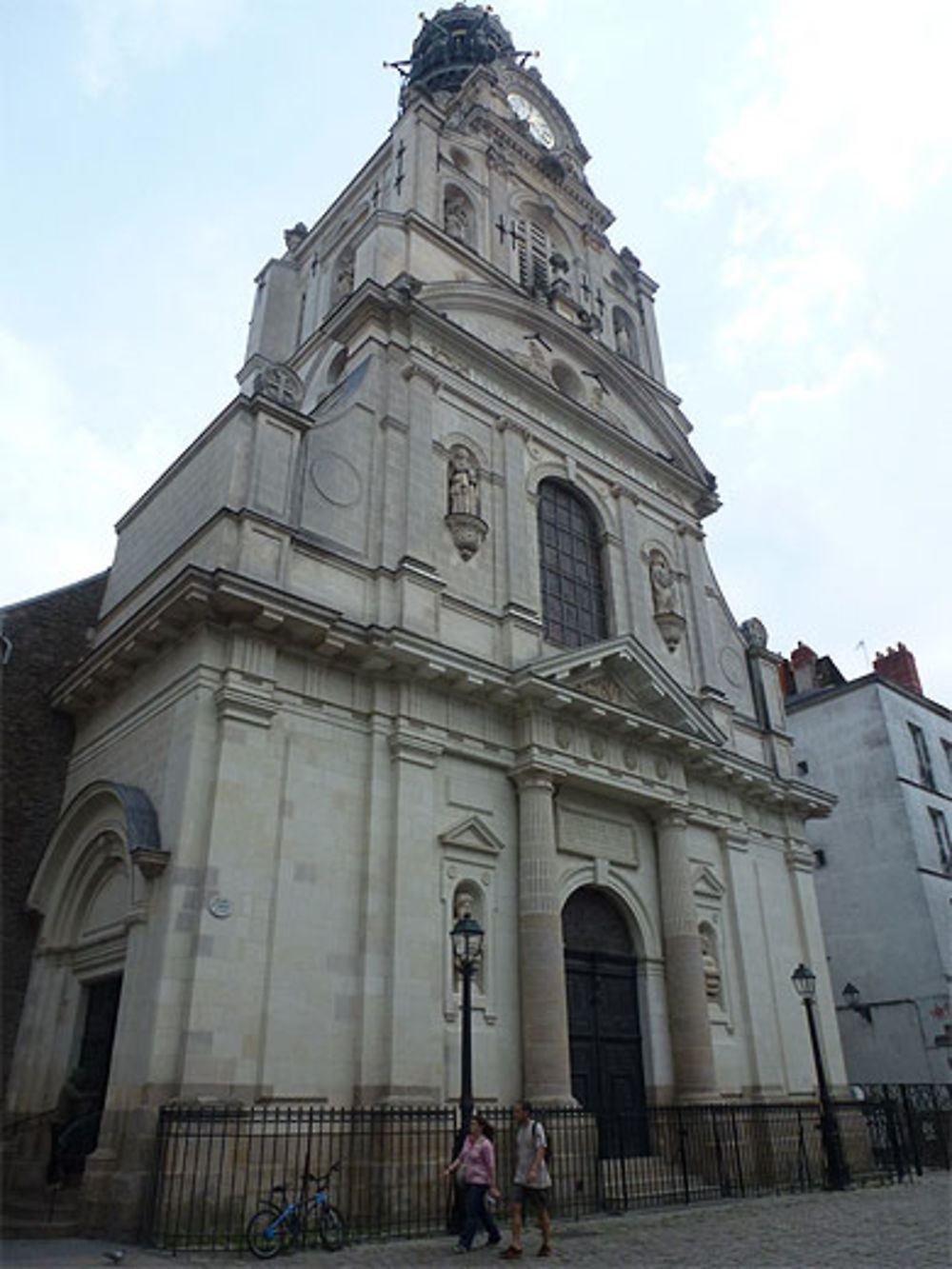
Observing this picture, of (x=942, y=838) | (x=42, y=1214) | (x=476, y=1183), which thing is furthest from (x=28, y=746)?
(x=942, y=838)

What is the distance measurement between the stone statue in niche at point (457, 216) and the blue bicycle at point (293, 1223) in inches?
761

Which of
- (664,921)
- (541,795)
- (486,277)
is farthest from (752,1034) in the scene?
(486,277)

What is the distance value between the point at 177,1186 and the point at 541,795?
23.9ft

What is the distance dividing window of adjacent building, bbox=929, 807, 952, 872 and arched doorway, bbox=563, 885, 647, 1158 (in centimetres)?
1441

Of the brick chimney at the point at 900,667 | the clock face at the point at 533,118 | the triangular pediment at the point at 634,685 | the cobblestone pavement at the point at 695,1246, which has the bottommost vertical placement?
the cobblestone pavement at the point at 695,1246

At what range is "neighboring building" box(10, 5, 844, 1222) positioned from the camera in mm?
11289

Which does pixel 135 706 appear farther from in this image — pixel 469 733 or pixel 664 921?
pixel 664 921

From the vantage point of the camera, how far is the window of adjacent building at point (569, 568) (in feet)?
58.9

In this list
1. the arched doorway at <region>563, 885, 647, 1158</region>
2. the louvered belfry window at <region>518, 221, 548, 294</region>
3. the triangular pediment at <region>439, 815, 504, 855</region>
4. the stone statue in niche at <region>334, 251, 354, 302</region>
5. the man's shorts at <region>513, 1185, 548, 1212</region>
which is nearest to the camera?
the man's shorts at <region>513, 1185, 548, 1212</region>

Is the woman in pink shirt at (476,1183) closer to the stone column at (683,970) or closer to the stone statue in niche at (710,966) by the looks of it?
the stone column at (683,970)

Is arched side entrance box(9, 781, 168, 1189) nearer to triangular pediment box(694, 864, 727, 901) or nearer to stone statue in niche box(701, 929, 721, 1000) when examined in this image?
stone statue in niche box(701, 929, 721, 1000)

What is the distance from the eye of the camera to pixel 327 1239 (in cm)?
920

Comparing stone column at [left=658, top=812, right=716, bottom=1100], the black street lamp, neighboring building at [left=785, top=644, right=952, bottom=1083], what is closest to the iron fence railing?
neighboring building at [left=785, top=644, right=952, bottom=1083]

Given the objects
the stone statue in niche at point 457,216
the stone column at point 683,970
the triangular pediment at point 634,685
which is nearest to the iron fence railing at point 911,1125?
the stone column at point 683,970
